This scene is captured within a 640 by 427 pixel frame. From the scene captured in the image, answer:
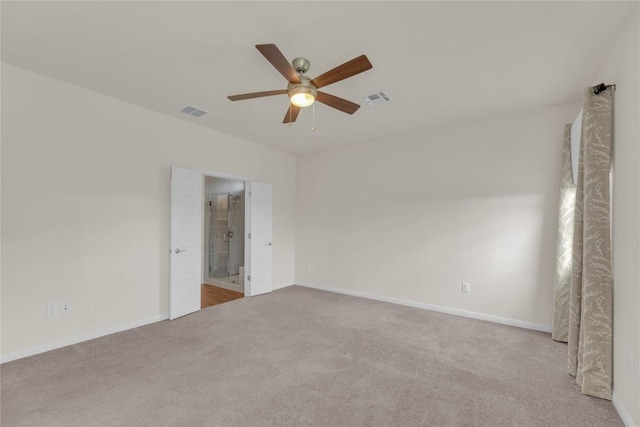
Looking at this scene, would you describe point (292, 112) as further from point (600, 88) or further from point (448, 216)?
point (448, 216)

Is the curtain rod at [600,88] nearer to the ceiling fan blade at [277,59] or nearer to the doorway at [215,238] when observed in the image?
the ceiling fan blade at [277,59]

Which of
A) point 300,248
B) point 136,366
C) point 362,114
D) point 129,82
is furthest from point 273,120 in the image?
point 136,366

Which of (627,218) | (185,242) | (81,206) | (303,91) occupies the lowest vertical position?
(185,242)

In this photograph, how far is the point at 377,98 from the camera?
3.28 m

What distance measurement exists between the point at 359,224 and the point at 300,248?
1.49 metres

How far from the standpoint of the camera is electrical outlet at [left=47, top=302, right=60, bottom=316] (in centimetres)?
→ 286

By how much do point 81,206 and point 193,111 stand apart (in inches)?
67.3

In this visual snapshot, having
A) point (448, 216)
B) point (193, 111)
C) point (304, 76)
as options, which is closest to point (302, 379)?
point (304, 76)

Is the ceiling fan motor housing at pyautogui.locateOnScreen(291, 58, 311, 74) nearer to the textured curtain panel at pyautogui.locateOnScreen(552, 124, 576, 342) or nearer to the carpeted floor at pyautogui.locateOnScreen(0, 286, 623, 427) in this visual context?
the carpeted floor at pyautogui.locateOnScreen(0, 286, 623, 427)

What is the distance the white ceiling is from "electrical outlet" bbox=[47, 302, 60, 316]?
234 cm

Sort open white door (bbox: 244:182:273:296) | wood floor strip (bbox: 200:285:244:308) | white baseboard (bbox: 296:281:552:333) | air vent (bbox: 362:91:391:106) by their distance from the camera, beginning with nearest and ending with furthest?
air vent (bbox: 362:91:391:106) → white baseboard (bbox: 296:281:552:333) → wood floor strip (bbox: 200:285:244:308) → open white door (bbox: 244:182:273:296)

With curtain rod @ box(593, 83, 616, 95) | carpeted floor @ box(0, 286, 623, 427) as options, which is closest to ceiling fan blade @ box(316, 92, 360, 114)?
curtain rod @ box(593, 83, 616, 95)

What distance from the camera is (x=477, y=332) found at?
3471mm

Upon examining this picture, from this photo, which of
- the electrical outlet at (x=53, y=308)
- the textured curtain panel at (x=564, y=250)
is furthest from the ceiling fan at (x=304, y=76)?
the electrical outlet at (x=53, y=308)
